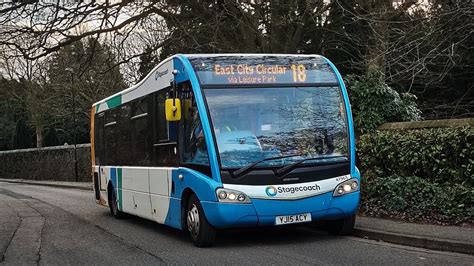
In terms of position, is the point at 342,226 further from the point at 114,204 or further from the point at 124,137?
the point at 114,204

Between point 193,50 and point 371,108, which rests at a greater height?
point 193,50

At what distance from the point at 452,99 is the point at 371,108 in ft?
32.7

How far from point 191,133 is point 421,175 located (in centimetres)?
496

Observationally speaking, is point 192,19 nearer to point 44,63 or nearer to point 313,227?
point 313,227

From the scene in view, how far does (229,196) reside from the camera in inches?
325

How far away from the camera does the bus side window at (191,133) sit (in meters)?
8.71

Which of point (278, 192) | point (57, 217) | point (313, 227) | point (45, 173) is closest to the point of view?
point (278, 192)

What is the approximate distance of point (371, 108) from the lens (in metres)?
13.8

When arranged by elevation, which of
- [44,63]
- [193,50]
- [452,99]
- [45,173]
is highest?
[44,63]

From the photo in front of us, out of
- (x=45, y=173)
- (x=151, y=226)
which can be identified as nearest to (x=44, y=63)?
(x=45, y=173)

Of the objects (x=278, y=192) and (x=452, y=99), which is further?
(x=452, y=99)

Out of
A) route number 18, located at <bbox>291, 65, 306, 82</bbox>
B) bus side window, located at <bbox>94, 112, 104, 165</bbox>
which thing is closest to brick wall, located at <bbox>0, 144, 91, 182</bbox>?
bus side window, located at <bbox>94, 112, 104, 165</bbox>

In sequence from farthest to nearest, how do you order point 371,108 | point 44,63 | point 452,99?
point 44,63
point 452,99
point 371,108

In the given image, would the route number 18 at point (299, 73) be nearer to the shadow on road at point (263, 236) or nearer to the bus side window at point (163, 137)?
the bus side window at point (163, 137)
